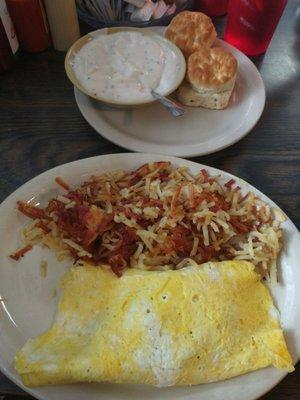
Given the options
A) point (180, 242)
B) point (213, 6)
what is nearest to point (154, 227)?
point (180, 242)

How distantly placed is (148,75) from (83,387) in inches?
42.2

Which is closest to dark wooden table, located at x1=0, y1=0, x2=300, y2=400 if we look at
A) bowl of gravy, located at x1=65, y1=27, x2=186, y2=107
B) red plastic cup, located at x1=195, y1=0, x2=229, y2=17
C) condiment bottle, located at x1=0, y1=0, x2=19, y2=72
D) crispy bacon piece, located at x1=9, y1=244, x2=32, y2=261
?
condiment bottle, located at x1=0, y1=0, x2=19, y2=72

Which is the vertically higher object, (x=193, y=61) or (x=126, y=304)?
(x=193, y=61)

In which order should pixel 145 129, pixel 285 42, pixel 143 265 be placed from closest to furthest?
1. pixel 143 265
2. pixel 145 129
3. pixel 285 42

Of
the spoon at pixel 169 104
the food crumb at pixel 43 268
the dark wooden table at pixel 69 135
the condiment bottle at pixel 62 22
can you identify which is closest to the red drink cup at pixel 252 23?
the dark wooden table at pixel 69 135

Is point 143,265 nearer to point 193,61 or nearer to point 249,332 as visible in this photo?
point 249,332

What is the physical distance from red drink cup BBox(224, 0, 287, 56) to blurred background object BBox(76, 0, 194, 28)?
0.93 ft

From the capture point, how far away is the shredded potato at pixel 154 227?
1.08 metres

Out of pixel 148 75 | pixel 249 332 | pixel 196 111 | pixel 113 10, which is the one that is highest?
pixel 113 10

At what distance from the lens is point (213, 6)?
71.4 inches

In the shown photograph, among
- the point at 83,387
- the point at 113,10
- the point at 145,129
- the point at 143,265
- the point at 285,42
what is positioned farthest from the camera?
the point at 285,42

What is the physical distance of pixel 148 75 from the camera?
4.76 feet

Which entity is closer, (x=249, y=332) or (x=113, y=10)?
(x=249, y=332)

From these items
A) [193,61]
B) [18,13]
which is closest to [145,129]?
[193,61]
